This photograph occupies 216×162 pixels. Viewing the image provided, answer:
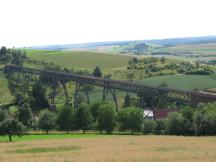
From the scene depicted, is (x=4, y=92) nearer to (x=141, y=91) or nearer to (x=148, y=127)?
(x=141, y=91)

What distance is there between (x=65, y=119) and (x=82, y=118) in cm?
288

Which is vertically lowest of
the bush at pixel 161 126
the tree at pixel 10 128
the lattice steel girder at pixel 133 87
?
the bush at pixel 161 126

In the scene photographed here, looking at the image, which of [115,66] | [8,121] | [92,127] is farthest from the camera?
[115,66]

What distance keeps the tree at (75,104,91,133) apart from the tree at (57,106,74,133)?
1031 millimetres

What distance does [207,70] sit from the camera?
156125 millimetres

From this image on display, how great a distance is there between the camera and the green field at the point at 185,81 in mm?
125250

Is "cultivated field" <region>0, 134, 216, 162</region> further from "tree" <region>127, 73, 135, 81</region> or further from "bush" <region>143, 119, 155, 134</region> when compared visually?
"tree" <region>127, 73, 135, 81</region>

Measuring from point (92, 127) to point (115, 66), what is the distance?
107 meters

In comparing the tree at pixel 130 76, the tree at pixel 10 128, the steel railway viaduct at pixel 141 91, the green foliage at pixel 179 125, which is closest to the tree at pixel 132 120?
the green foliage at pixel 179 125

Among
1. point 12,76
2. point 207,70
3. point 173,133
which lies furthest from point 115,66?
point 173,133

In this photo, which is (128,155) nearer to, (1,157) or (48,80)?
(1,157)

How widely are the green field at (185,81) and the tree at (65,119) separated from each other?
52.3m

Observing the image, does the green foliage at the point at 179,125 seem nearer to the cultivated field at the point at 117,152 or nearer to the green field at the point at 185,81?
the cultivated field at the point at 117,152

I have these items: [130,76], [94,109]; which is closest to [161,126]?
[94,109]
